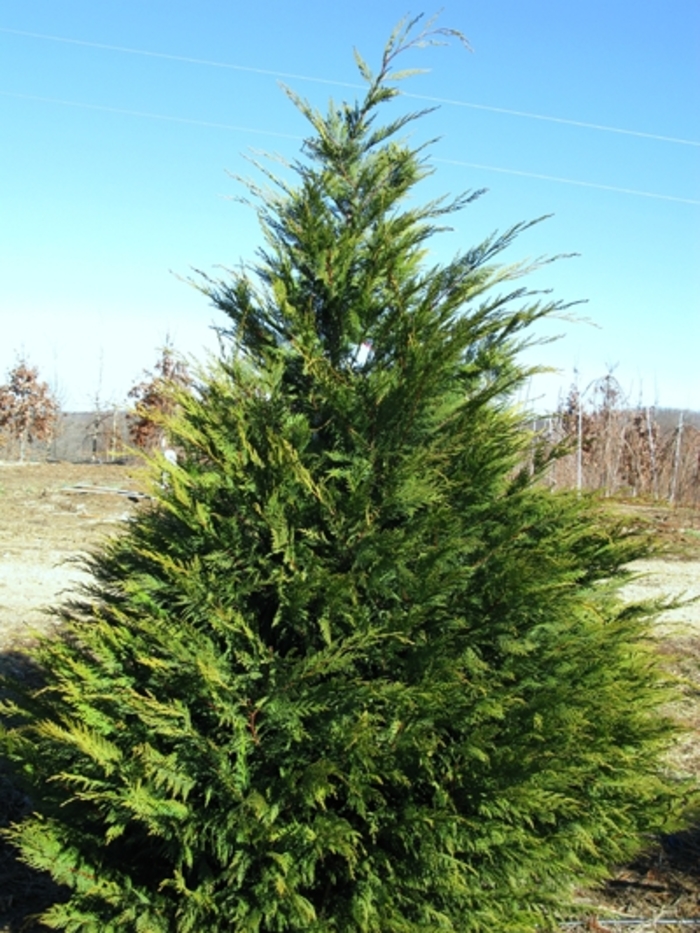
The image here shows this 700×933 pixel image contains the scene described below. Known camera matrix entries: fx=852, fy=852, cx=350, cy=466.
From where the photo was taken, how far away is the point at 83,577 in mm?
9914

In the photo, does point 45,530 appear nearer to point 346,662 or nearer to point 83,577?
point 83,577

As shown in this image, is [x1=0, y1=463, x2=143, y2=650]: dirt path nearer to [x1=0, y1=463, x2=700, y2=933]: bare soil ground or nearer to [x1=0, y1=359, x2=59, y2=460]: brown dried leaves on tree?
[x1=0, y1=463, x2=700, y2=933]: bare soil ground

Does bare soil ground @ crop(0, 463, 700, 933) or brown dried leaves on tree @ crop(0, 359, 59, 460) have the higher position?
brown dried leaves on tree @ crop(0, 359, 59, 460)

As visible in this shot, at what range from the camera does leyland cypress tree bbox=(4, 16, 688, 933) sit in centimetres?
265

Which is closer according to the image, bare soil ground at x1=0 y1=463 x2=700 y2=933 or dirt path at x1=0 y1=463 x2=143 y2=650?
bare soil ground at x1=0 y1=463 x2=700 y2=933

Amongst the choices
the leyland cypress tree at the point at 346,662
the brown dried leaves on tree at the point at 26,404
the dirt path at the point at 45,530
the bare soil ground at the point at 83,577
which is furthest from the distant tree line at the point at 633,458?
the brown dried leaves on tree at the point at 26,404

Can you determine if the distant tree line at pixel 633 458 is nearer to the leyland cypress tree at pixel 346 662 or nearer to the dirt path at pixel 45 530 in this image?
the dirt path at pixel 45 530

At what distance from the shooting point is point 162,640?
2670 millimetres

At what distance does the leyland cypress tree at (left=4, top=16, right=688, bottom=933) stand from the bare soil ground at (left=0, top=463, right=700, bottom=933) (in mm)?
426

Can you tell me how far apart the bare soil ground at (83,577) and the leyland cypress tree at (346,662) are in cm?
43

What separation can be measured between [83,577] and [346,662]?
790cm

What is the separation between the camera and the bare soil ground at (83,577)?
3.74 meters

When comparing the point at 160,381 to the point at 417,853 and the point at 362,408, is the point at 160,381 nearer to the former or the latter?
the point at 362,408

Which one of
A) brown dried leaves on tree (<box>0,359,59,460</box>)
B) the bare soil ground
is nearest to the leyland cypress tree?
the bare soil ground
